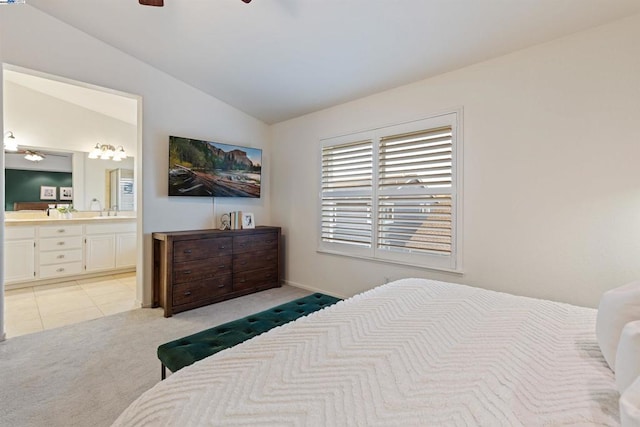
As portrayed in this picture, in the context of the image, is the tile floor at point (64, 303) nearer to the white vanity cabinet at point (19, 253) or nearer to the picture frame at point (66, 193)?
the white vanity cabinet at point (19, 253)

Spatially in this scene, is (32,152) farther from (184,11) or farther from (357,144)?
(357,144)

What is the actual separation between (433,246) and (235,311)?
7.45 ft

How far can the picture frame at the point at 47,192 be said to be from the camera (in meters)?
4.74

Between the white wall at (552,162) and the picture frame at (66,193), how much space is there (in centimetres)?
548

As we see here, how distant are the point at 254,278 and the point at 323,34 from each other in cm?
299

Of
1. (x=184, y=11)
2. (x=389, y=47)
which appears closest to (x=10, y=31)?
(x=184, y=11)

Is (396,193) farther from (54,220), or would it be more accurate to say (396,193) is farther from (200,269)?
(54,220)

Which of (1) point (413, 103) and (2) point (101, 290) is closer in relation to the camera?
→ (1) point (413, 103)

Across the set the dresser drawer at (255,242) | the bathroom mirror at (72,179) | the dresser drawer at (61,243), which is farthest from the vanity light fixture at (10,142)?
the dresser drawer at (255,242)

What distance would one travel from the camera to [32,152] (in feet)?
15.1

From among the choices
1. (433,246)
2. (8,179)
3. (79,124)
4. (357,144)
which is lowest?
(433,246)

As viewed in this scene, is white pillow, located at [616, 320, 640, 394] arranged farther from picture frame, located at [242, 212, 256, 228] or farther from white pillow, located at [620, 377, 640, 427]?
picture frame, located at [242, 212, 256, 228]

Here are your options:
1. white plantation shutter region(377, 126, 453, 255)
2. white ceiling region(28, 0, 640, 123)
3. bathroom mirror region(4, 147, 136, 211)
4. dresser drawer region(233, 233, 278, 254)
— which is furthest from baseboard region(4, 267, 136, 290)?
white plantation shutter region(377, 126, 453, 255)

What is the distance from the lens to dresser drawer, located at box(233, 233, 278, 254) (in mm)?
3849
